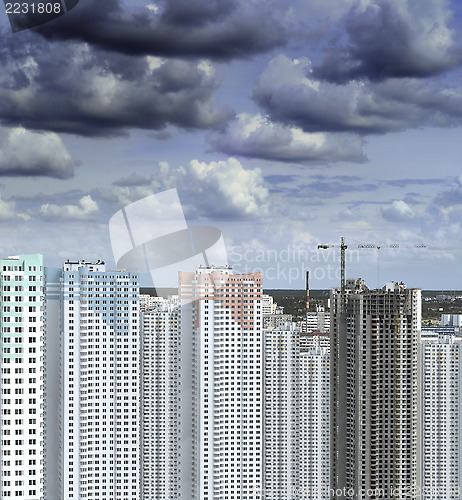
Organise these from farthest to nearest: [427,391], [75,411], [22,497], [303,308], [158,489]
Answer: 1. [303,308]
2. [427,391]
3. [158,489]
4. [75,411]
5. [22,497]

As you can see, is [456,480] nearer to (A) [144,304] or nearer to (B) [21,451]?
(A) [144,304]

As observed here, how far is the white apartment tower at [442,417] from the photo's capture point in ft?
32.0

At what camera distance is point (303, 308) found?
11430mm

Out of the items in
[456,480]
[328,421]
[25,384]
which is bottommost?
[456,480]

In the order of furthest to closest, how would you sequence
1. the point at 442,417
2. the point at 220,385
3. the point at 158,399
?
1. the point at 442,417
2. the point at 158,399
3. the point at 220,385

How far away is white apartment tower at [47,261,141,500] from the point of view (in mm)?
7359

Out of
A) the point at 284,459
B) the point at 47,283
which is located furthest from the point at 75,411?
the point at 284,459

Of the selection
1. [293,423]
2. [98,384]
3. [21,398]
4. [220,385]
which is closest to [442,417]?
[293,423]

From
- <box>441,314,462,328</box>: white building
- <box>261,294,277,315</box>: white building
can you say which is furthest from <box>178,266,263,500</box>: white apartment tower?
<box>441,314,462,328</box>: white building

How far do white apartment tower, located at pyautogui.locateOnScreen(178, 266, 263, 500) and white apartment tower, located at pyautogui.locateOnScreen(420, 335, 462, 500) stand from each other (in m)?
2.51

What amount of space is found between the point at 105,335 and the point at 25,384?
1834 millimetres

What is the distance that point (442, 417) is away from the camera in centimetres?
989

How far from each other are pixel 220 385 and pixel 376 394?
73.5 inches

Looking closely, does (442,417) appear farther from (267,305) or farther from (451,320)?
(267,305)
